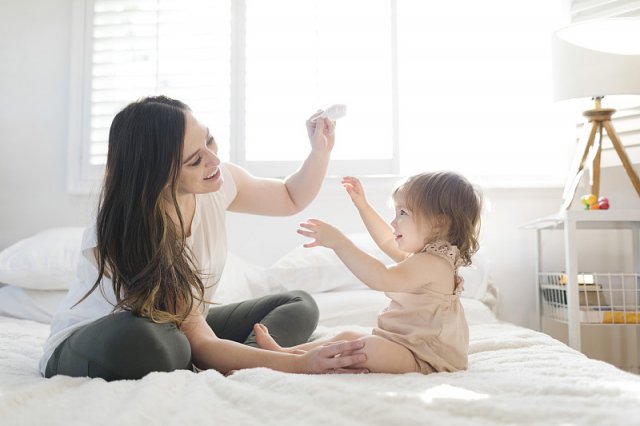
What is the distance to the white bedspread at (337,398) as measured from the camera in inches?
33.2

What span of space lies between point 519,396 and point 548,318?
164 cm

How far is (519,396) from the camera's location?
97 centimetres

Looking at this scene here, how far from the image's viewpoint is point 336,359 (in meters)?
1.20

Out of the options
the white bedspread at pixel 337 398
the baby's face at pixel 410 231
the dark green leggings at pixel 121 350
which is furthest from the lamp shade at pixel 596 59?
the dark green leggings at pixel 121 350

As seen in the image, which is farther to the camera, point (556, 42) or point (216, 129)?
point (216, 129)

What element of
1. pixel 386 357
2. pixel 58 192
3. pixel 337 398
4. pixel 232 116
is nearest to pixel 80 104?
pixel 58 192

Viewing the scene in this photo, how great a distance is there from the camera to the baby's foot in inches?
53.0

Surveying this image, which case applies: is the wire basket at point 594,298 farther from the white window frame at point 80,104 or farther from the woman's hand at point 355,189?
the white window frame at point 80,104

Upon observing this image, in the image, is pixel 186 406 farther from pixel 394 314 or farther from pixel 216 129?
pixel 216 129

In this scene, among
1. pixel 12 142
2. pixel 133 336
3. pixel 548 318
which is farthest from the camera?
pixel 12 142

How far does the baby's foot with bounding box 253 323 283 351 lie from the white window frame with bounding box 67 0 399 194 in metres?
1.44

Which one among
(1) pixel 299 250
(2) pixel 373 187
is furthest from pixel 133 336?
(2) pixel 373 187

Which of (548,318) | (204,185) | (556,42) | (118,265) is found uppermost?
(556,42)

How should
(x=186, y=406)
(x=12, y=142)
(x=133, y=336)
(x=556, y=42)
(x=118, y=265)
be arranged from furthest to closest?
(x=12, y=142), (x=556, y=42), (x=118, y=265), (x=133, y=336), (x=186, y=406)
